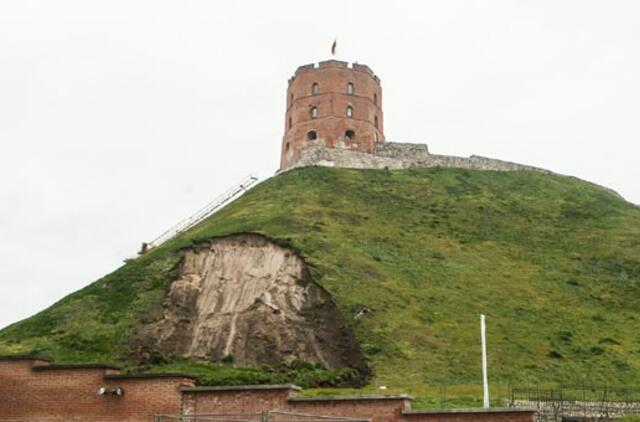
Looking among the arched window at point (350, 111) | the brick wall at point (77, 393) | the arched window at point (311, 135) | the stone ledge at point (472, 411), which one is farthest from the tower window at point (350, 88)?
the stone ledge at point (472, 411)

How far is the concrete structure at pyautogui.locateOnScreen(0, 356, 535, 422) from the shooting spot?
1773cm

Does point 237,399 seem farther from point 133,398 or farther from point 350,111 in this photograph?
point 350,111

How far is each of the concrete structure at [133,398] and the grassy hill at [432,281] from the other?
36.8 feet

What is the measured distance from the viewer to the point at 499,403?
25.4 metres

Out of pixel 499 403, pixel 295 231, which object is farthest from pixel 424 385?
pixel 295 231

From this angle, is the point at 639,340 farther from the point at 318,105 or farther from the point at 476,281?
the point at 318,105

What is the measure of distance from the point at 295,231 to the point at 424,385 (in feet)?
57.3

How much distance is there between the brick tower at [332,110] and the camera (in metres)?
69.4

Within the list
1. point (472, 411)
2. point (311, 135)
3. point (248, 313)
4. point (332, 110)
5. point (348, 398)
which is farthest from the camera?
point (311, 135)

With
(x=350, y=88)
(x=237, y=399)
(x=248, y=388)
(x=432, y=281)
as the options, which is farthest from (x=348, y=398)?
(x=350, y=88)

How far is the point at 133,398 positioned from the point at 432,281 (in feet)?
91.6

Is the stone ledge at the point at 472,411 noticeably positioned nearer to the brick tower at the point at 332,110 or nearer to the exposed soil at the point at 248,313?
the exposed soil at the point at 248,313

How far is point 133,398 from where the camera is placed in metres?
18.7

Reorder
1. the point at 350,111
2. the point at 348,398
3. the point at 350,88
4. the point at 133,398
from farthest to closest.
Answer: the point at 350,88, the point at 350,111, the point at 133,398, the point at 348,398
